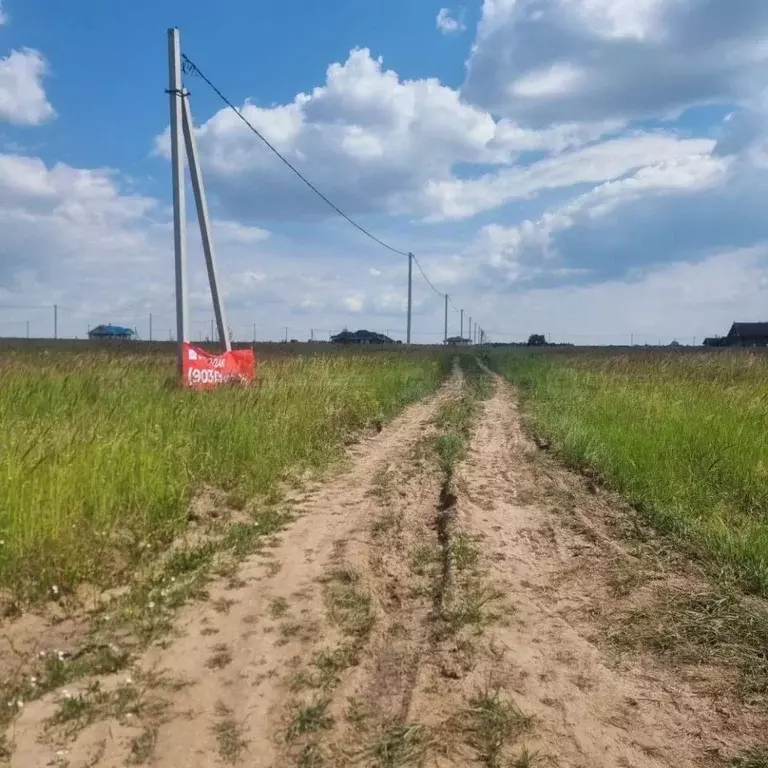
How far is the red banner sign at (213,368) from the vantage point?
1130cm

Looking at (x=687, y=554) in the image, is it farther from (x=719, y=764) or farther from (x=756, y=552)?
(x=719, y=764)

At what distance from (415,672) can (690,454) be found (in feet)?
18.0

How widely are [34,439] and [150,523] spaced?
4.11ft

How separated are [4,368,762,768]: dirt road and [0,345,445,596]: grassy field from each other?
3.22 ft

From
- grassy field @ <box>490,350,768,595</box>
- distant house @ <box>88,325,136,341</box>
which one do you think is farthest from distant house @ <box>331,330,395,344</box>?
grassy field @ <box>490,350,768,595</box>

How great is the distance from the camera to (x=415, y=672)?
3660mm

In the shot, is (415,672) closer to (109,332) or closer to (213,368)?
(213,368)

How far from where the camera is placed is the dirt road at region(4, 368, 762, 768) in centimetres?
305

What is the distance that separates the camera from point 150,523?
18.7ft

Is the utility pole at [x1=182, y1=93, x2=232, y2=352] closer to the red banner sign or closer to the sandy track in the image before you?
the red banner sign

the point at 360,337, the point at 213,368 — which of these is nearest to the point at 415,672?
the point at 213,368

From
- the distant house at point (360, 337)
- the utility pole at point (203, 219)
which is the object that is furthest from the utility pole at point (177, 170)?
the distant house at point (360, 337)

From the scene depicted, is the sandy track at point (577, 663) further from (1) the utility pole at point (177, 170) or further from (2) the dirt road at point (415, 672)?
(1) the utility pole at point (177, 170)

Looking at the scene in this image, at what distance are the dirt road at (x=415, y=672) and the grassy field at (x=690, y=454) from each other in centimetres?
64
